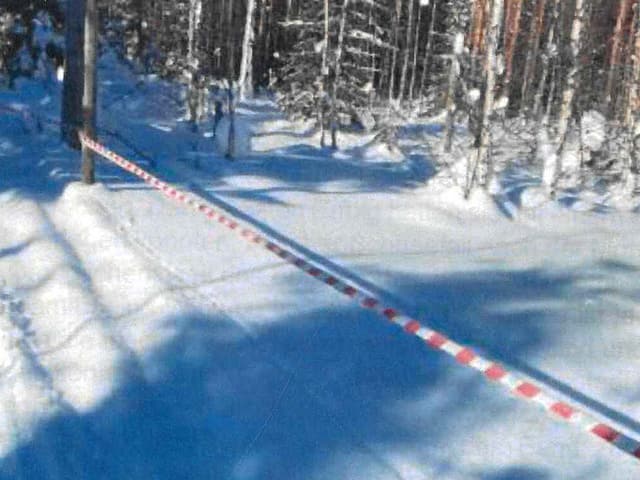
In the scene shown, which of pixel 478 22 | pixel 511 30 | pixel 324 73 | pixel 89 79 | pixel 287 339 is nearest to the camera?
pixel 287 339

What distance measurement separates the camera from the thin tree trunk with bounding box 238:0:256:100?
31859 mm

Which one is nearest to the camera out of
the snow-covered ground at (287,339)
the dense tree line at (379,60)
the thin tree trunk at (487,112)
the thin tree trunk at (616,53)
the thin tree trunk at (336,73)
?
the snow-covered ground at (287,339)

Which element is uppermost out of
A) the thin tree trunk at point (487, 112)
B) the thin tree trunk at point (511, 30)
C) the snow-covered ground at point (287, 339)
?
the thin tree trunk at point (511, 30)

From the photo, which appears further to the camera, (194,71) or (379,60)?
(379,60)

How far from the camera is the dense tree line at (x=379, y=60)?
1592 cm

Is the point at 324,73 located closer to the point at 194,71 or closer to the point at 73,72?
the point at 194,71

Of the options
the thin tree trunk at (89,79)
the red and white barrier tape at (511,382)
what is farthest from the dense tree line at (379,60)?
the red and white barrier tape at (511,382)

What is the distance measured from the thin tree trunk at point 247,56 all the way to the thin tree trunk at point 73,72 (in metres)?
16.7

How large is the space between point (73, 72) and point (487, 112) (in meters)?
7.90

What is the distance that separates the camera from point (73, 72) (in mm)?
15250

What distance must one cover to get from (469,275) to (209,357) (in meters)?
3.86

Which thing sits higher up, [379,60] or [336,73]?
[379,60]

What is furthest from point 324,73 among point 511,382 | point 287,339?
point 511,382

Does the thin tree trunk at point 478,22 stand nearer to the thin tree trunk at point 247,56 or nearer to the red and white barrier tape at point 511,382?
the thin tree trunk at point 247,56
